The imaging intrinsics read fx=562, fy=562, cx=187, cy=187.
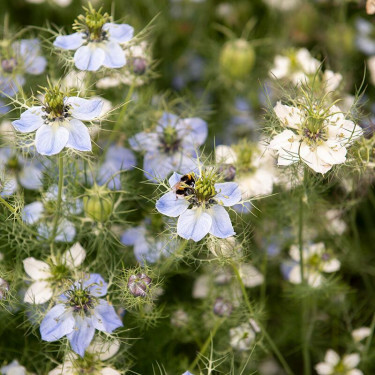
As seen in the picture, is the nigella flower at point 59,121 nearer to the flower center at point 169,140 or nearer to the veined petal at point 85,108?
the veined petal at point 85,108

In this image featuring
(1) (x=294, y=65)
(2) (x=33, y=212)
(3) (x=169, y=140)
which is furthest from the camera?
(1) (x=294, y=65)

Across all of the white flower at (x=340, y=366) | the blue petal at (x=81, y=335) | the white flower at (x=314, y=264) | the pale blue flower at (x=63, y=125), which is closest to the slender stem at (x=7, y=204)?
the pale blue flower at (x=63, y=125)

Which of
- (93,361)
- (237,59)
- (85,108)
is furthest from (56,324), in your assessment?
(237,59)

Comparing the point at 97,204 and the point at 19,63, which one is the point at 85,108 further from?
the point at 19,63

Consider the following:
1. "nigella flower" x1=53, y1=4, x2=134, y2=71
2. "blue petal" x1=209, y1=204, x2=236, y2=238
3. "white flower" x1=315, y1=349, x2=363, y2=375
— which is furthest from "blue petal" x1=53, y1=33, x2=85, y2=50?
"white flower" x1=315, y1=349, x2=363, y2=375

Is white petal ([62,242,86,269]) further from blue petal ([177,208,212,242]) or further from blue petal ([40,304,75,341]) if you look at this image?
blue petal ([177,208,212,242])
